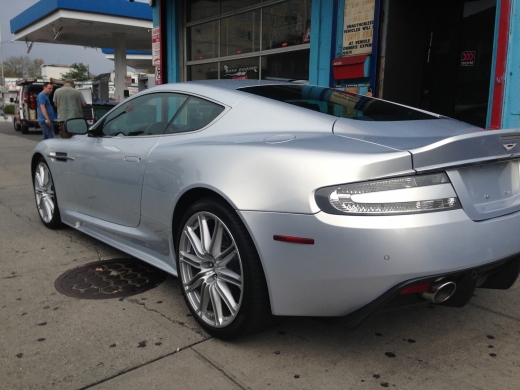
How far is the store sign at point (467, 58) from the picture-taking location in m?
6.19

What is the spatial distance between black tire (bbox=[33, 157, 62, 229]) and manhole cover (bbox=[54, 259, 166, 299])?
1.11m

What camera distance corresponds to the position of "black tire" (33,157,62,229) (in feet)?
16.1

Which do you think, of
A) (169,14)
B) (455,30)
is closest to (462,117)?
(455,30)

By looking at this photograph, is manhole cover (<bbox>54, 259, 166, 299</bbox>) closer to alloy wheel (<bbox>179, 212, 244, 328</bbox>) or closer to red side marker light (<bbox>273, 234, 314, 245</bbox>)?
alloy wheel (<bbox>179, 212, 244, 328</bbox>)

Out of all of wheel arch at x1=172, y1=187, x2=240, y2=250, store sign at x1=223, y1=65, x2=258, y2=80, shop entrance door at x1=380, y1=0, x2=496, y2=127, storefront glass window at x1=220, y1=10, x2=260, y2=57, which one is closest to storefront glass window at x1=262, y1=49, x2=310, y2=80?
store sign at x1=223, y1=65, x2=258, y2=80

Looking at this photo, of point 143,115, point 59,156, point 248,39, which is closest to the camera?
point 143,115

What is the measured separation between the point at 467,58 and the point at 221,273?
16.4 ft

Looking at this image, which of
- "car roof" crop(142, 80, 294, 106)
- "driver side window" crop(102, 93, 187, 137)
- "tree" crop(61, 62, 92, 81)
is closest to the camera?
"car roof" crop(142, 80, 294, 106)

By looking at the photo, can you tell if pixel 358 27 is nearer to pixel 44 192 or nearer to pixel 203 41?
pixel 44 192

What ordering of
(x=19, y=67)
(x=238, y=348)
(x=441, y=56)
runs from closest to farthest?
(x=238, y=348), (x=441, y=56), (x=19, y=67)

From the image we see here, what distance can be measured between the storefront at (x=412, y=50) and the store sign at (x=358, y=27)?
1 centimetres

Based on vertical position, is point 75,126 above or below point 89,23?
below

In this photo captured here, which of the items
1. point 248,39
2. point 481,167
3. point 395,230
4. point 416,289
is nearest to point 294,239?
point 395,230

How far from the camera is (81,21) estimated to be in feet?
57.7
